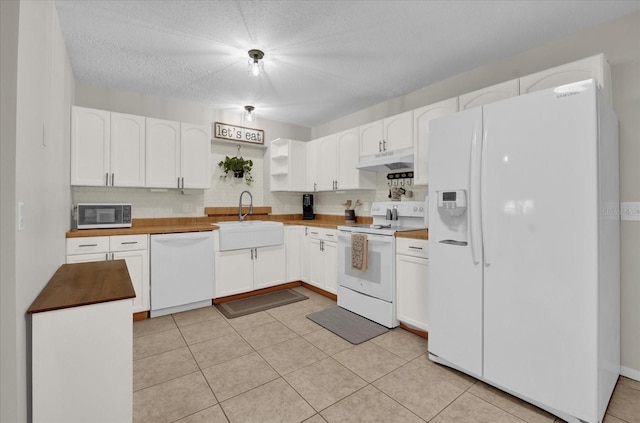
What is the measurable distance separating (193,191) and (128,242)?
1155mm

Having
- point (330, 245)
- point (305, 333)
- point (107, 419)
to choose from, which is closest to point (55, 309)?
point (107, 419)

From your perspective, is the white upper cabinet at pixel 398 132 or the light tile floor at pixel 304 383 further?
the white upper cabinet at pixel 398 132

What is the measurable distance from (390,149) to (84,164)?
322cm

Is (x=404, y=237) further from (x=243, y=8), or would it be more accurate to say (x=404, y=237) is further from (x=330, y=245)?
(x=243, y=8)

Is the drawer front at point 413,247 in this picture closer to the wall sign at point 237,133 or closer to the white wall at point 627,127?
the white wall at point 627,127

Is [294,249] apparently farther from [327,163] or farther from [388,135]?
[388,135]

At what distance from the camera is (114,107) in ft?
11.3

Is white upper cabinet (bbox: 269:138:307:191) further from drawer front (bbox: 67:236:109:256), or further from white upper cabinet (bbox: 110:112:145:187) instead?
drawer front (bbox: 67:236:109:256)

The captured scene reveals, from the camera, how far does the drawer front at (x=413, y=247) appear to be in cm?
254

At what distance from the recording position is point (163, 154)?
3432 millimetres

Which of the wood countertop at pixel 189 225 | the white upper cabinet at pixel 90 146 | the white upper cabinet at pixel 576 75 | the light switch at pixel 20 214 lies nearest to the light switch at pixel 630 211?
the white upper cabinet at pixel 576 75

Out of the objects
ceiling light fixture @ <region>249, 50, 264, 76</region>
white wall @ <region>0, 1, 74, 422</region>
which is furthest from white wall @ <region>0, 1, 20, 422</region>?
ceiling light fixture @ <region>249, 50, 264, 76</region>

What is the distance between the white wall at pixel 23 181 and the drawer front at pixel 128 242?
123cm

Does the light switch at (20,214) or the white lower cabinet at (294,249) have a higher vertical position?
the light switch at (20,214)
